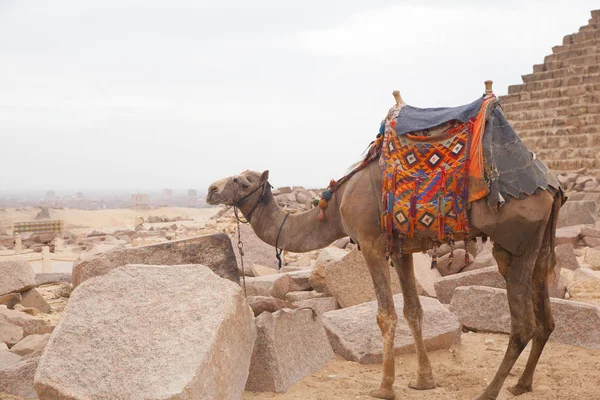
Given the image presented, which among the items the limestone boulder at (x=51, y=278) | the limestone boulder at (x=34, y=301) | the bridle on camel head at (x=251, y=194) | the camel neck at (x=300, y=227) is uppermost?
the bridle on camel head at (x=251, y=194)

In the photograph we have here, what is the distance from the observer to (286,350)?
5.97 meters

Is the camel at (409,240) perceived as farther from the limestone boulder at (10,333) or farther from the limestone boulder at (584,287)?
the limestone boulder at (584,287)

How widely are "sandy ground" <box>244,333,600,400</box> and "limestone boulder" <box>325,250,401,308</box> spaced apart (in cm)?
149

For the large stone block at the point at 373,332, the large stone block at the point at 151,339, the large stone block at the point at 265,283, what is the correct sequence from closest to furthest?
the large stone block at the point at 151,339, the large stone block at the point at 373,332, the large stone block at the point at 265,283

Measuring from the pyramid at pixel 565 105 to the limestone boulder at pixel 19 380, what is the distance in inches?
966

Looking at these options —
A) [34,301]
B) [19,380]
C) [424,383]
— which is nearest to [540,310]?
[424,383]

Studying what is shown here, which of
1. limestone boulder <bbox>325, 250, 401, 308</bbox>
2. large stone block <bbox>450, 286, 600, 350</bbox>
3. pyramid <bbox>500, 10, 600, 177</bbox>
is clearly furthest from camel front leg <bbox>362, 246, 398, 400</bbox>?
pyramid <bbox>500, 10, 600, 177</bbox>

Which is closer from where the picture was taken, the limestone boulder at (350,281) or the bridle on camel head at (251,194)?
the bridle on camel head at (251,194)

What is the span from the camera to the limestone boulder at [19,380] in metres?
5.53

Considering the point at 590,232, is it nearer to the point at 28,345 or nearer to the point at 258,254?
the point at 258,254

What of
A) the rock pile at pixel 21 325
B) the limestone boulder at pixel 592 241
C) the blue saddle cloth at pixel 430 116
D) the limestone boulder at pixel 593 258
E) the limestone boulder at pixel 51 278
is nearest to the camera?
the blue saddle cloth at pixel 430 116

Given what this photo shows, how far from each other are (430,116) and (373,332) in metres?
2.46

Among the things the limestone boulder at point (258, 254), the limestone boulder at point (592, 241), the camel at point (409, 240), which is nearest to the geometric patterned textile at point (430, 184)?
the camel at point (409, 240)

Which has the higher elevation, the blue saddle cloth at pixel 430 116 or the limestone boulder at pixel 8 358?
the blue saddle cloth at pixel 430 116
